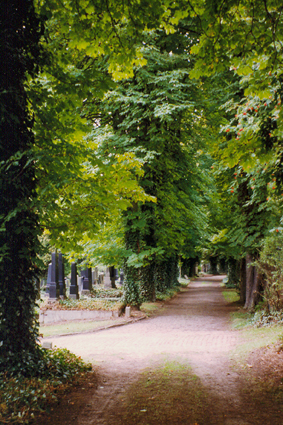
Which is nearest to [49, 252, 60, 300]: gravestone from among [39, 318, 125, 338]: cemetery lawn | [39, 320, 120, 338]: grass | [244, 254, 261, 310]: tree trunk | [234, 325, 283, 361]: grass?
[39, 318, 125, 338]: cemetery lawn

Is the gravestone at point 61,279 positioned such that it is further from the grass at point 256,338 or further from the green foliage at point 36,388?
the green foliage at point 36,388

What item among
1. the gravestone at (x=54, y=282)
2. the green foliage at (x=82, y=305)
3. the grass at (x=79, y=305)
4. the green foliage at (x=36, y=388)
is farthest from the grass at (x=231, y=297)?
the green foliage at (x=36, y=388)

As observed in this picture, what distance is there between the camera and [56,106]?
6.08 metres

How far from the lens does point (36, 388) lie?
493 cm

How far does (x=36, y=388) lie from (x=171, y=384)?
7.49ft

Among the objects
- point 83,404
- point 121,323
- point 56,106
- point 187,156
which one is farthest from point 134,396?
point 187,156

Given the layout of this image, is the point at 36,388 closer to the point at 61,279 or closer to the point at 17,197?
the point at 17,197

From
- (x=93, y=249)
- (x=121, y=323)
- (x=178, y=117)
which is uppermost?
(x=178, y=117)

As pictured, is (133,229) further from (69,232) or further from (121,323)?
(69,232)

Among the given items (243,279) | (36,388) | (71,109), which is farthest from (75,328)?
(243,279)

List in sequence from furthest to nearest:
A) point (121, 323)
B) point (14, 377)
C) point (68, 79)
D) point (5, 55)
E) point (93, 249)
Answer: point (93, 249) → point (121, 323) → point (68, 79) → point (5, 55) → point (14, 377)

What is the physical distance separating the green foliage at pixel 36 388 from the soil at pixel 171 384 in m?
0.18

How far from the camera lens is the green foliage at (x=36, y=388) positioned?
432cm

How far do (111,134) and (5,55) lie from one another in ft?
26.3
